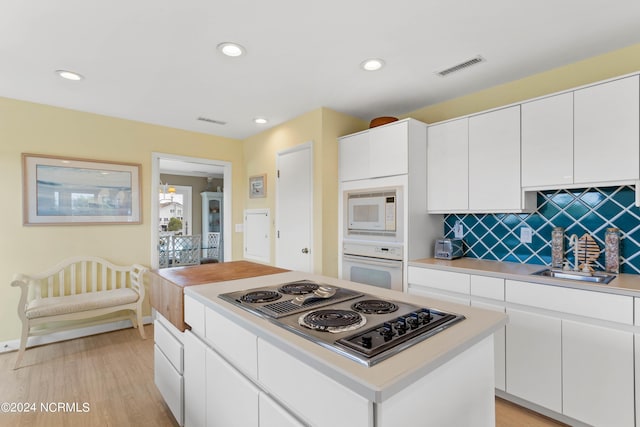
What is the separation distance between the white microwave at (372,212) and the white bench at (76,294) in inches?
92.7

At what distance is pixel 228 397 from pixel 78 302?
2441mm

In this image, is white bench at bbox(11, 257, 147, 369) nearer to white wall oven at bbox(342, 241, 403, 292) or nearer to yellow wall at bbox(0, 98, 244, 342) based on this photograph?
→ yellow wall at bbox(0, 98, 244, 342)

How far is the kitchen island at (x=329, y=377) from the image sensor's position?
0.76m

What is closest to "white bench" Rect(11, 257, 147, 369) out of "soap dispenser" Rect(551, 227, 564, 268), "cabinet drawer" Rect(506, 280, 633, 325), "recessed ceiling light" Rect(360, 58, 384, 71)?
"recessed ceiling light" Rect(360, 58, 384, 71)

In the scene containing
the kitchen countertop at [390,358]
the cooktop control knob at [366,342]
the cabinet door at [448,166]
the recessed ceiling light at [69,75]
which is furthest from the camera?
the cabinet door at [448,166]

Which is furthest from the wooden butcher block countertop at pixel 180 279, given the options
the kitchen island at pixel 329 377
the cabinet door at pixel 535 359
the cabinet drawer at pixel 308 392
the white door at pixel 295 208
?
the cabinet door at pixel 535 359

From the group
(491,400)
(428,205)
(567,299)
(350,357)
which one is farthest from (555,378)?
(350,357)

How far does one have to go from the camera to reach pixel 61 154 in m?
3.15

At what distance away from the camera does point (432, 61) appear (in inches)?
87.0

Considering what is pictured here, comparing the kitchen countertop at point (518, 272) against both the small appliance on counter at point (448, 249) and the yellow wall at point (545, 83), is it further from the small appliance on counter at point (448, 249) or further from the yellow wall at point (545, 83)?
the yellow wall at point (545, 83)

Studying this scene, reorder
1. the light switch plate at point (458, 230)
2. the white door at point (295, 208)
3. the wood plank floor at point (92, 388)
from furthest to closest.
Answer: the white door at point (295, 208)
the light switch plate at point (458, 230)
the wood plank floor at point (92, 388)

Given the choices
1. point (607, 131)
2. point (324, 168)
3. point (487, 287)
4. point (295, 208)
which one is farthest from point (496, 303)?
point (295, 208)

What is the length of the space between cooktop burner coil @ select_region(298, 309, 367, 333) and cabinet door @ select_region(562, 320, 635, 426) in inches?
60.9

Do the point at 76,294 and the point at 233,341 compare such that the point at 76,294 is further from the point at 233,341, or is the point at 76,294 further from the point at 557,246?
the point at 557,246
